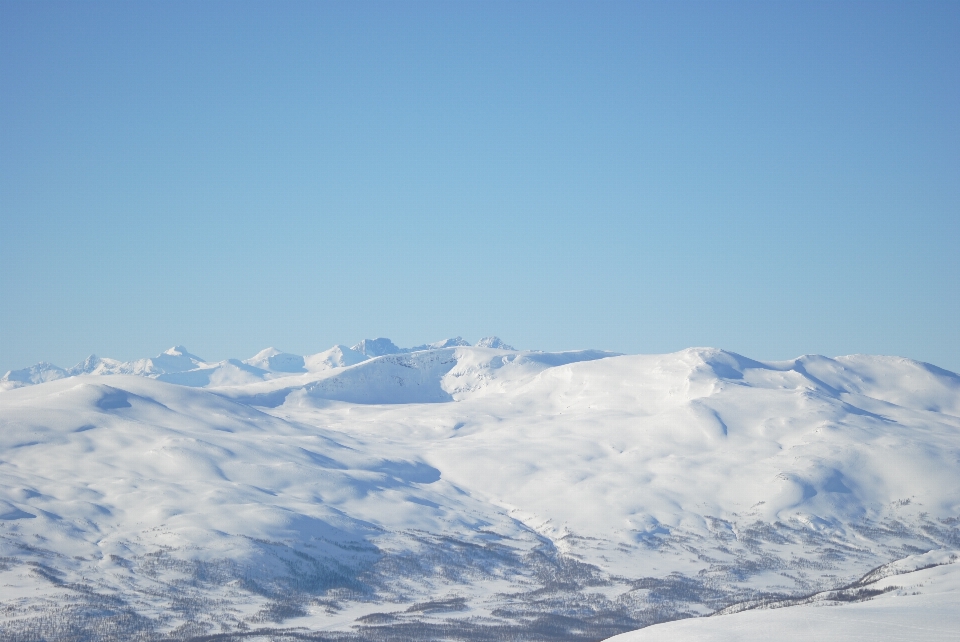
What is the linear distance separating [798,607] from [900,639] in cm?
2834

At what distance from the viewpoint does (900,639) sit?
15638 cm

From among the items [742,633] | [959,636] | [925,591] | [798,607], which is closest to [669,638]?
[742,633]

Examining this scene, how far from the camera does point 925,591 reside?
195625mm

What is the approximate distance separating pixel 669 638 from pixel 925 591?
193 ft

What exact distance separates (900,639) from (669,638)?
1352 inches

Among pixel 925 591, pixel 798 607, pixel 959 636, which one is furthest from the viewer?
pixel 925 591

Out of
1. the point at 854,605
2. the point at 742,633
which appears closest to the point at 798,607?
the point at 854,605

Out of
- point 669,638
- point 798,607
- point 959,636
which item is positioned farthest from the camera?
point 798,607

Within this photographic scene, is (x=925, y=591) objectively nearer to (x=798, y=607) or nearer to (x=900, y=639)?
(x=798, y=607)

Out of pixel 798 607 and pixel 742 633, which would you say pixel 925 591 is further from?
pixel 742 633

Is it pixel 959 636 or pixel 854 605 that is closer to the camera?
pixel 959 636

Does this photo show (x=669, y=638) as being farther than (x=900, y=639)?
Yes

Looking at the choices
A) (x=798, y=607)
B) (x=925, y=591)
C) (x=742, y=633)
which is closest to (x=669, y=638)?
(x=742, y=633)

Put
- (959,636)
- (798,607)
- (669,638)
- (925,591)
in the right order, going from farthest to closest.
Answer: (925,591)
(798,607)
(669,638)
(959,636)
